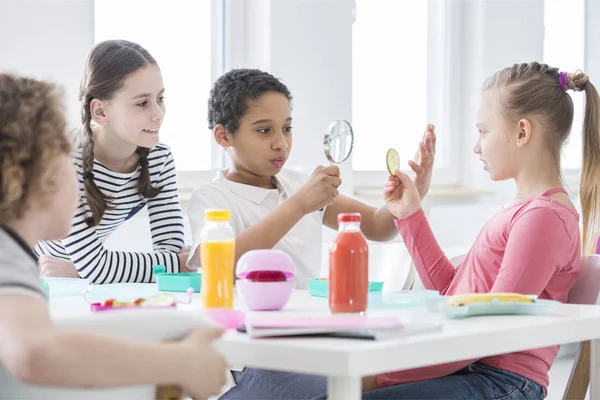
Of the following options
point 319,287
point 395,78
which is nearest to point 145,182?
point 319,287

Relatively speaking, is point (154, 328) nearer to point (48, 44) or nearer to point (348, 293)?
point (348, 293)

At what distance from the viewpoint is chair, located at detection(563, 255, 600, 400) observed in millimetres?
1562

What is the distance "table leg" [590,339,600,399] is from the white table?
6cm

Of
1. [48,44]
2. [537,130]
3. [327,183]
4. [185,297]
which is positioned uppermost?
[48,44]

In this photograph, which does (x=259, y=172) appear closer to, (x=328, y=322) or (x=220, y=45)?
(x=328, y=322)

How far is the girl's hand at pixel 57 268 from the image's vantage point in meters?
2.20

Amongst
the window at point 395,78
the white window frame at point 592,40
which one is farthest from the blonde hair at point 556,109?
the white window frame at point 592,40

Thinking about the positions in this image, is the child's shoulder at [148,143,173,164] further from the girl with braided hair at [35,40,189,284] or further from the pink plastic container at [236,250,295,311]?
the pink plastic container at [236,250,295,311]

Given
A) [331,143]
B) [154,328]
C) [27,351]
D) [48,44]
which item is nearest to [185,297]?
[331,143]

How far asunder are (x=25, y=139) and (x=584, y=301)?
1.08 meters

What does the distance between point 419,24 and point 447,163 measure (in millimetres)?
740

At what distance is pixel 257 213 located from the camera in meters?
2.05

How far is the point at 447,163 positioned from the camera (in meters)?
4.52

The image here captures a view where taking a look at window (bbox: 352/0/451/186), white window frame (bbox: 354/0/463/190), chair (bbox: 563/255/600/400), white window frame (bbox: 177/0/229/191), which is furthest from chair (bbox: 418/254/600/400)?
white window frame (bbox: 354/0/463/190)
